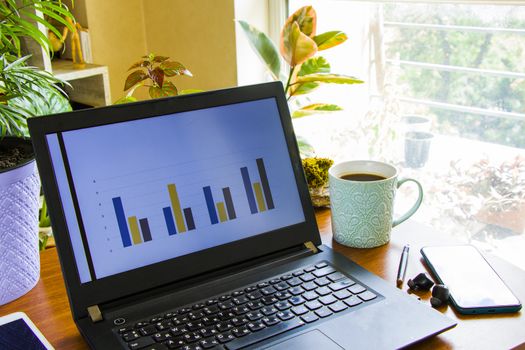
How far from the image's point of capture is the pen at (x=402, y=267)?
32.8 inches

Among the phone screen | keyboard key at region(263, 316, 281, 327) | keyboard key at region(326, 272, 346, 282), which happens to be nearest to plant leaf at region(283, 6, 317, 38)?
keyboard key at region(326, 272, 346, 282)

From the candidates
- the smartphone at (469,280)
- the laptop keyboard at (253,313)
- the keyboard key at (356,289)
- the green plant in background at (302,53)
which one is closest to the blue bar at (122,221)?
the laptop keyboard at (253,313)

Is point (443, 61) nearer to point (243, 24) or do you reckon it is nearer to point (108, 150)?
point (243, 24)

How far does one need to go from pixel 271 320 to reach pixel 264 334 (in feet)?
0.09

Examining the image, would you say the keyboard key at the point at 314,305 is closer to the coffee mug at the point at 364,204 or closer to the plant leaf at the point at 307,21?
the coffee mug at the point at 364,204

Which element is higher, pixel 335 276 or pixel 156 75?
pixel 156 75

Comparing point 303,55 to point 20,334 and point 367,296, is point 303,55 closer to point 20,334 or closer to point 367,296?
point 367,296

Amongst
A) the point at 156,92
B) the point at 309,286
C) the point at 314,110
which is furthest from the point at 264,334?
the point at 314,110

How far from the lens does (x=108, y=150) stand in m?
0.75

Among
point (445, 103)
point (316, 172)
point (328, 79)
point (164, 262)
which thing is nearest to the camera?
point (164, 262)

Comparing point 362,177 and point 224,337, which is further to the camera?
point 362,177

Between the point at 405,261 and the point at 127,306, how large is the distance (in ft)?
1.40

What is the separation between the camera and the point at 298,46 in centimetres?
117

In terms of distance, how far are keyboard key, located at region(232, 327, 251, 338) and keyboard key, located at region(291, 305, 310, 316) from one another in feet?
0.24
